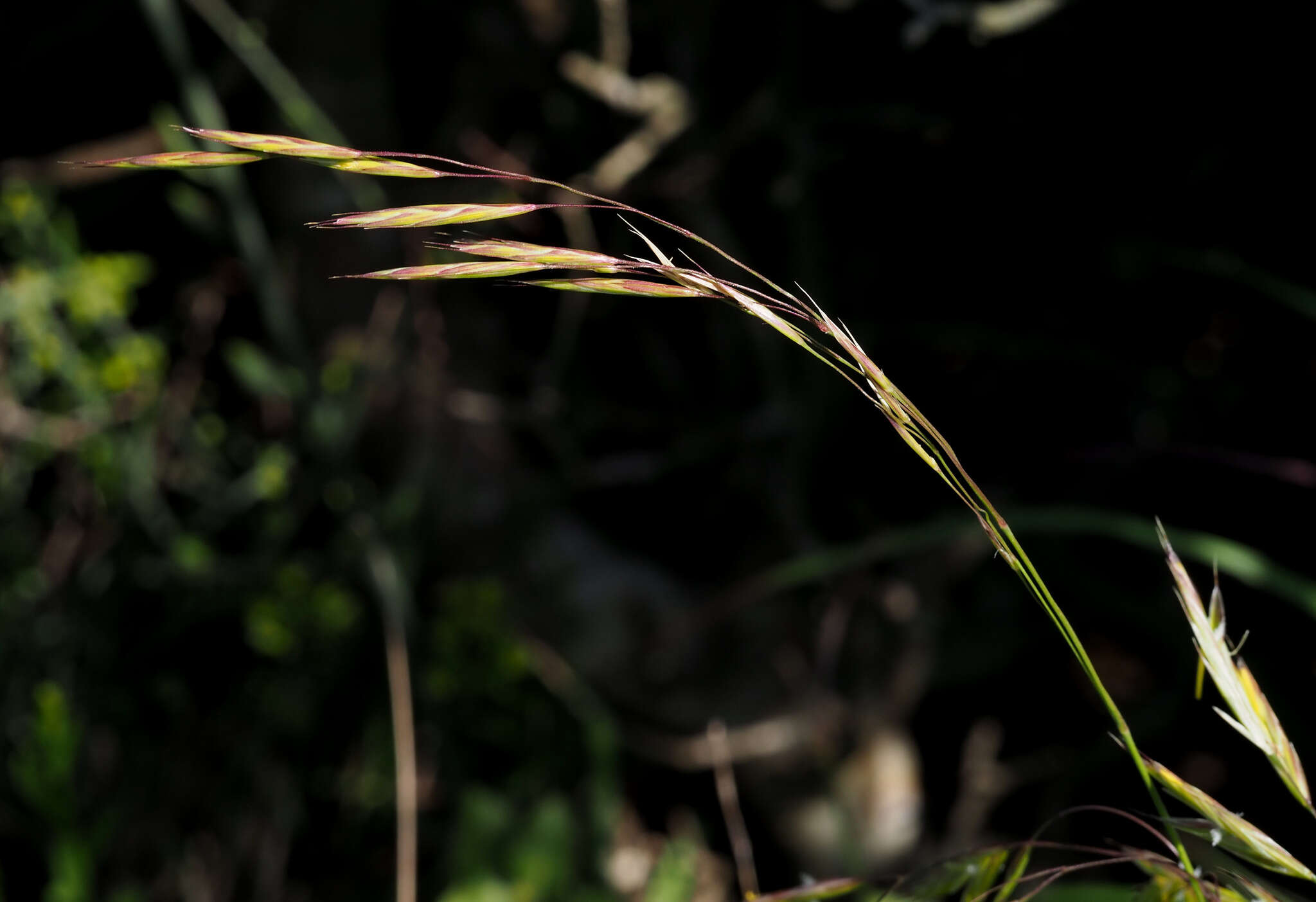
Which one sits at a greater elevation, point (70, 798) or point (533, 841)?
point (70, 798)

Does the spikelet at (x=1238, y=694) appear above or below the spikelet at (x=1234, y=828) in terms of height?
above

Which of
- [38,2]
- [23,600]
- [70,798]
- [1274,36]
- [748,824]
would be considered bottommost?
[748,824]

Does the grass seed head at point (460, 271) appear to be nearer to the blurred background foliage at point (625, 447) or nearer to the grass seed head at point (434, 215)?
the grass seed head at point (434, 215)

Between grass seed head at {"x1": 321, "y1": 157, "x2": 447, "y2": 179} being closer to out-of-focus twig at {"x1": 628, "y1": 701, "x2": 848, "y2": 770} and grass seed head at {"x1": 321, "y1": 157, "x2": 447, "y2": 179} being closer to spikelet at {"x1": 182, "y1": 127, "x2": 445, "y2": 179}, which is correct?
spikelet at {"x1": 182, "y1": 127, "x2": 445, "y2": 179}

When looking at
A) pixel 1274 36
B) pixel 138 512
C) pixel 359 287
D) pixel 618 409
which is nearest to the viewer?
pixel 1274 36

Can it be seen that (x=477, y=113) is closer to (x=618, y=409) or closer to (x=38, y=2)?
(x=618, y=409)

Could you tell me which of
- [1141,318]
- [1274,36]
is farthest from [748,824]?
[1274,36]

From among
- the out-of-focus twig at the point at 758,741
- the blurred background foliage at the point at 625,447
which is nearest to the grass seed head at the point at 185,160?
the blurred background foliage at the point at 625,447

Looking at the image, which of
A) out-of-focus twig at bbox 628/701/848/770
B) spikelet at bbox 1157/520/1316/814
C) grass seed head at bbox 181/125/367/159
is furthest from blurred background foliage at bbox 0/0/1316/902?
grass seed head at bbox 181/125/367/159

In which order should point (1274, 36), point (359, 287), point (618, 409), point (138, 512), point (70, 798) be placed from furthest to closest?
1. point (359, 287)
2. point (618, 409)
3. point (138, 512)
4. point (70, 798)
5. point (1274, 36)
